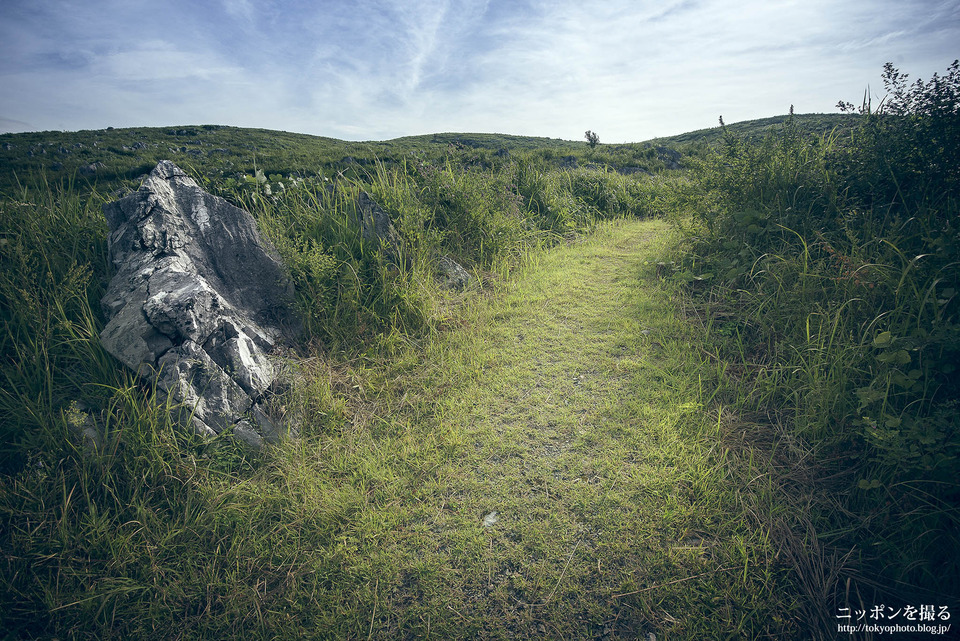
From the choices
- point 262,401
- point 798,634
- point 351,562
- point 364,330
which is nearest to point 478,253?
point 364,330

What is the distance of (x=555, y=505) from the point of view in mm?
2078

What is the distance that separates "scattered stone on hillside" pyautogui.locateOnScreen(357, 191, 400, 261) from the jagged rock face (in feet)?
3.18

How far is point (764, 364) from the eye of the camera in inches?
111

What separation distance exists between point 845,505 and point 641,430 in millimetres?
1012

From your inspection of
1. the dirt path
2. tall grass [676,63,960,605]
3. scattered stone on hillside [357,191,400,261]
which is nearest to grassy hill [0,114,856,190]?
tall grass [676,63,960,605]

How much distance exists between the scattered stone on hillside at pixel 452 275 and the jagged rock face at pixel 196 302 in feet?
5.56

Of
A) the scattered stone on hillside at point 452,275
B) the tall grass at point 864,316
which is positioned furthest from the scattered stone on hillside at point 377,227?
the tall grass at point 864,316

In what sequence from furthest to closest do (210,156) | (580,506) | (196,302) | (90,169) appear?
(210,156) → (90,169) → (196,302) → (580,506)

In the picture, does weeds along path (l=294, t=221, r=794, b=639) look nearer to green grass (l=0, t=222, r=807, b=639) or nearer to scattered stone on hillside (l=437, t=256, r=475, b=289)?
green grass (l=0, t=222, r=807, b=639)

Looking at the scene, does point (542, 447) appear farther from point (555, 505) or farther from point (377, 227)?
point (377, 227)

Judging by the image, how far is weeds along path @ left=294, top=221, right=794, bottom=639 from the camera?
5.41ft

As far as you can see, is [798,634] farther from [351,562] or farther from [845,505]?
[351,562]

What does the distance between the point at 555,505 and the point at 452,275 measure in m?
3.03

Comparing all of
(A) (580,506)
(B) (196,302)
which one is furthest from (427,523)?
(B) (196,302)
